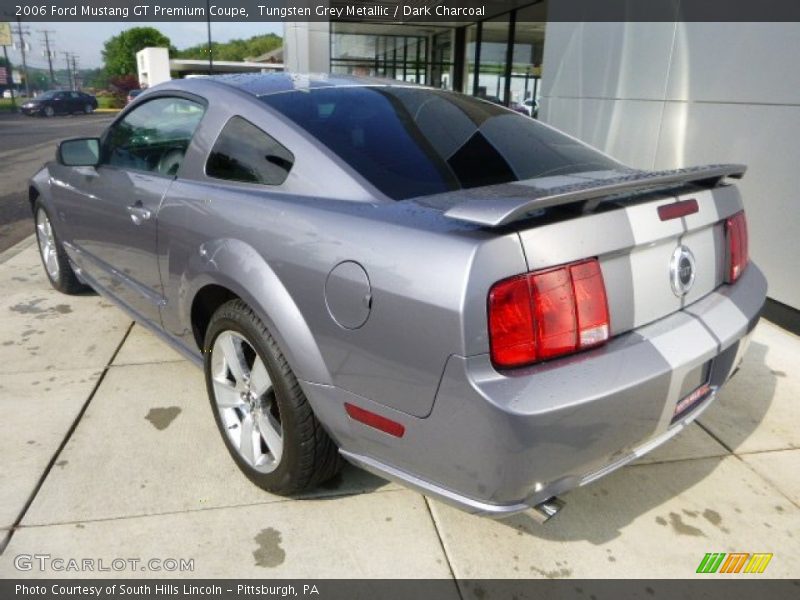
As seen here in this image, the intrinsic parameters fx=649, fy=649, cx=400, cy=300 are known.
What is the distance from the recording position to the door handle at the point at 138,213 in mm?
2932

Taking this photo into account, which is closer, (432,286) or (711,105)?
(432,286)

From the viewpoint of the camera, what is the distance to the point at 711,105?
16.6 feet

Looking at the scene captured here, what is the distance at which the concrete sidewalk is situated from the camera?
221cm

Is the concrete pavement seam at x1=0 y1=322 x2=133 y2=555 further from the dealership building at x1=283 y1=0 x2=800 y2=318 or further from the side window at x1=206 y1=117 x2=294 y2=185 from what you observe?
the dealership building at x1=283 y1=0 x2=800 y2=318

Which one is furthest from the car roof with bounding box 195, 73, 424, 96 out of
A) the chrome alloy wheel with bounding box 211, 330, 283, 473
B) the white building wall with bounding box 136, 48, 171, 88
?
the white building wall with bounding box 136, 48, 171, 88

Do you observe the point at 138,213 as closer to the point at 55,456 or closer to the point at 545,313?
the point at 55,456

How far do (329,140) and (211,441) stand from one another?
57.4 inches

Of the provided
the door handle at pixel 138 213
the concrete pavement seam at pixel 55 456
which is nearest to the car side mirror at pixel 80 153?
the door handle at pixel 138 213

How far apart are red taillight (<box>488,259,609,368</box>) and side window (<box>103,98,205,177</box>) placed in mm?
1796

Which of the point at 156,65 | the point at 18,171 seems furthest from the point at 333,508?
the point at 156,65

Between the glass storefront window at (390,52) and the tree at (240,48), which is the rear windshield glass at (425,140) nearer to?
the glass storefront window at (390,52)

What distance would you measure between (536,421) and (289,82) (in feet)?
6.29

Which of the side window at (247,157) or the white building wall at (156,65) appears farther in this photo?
the white building wall at (156,65)

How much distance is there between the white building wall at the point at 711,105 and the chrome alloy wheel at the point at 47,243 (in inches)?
195
